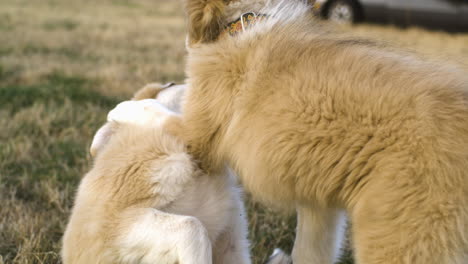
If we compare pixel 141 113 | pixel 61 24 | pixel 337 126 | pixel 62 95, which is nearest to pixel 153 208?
pixel 141 113

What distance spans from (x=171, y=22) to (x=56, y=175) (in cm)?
988

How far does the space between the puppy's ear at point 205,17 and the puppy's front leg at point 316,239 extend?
3.58ft

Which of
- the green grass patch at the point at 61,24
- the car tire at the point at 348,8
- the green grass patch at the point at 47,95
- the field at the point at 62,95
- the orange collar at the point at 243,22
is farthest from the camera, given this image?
the car tire at the point at 348,8

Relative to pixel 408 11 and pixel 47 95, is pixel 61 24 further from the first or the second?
pixel 408 11

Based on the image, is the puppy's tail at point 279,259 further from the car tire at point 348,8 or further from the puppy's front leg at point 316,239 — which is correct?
the car tire at point 348,8

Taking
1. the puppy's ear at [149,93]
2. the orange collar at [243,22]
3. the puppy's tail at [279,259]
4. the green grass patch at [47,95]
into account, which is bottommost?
the puppy's tail at [279,259]

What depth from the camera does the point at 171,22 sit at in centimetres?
1328

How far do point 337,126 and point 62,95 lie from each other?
14.3 ft

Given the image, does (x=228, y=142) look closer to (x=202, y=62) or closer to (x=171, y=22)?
(x=202, y=62)

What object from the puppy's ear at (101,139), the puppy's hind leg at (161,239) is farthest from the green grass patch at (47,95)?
the puppy's hind leg at (161,239)

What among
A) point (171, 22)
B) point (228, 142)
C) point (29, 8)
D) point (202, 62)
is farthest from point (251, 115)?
point (29, 8)

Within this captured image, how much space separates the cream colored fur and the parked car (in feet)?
32.0

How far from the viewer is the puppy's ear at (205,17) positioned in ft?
8.79

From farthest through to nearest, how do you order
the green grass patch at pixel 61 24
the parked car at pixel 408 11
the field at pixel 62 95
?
the parked car at pixel 408 11
the green grass patch at pixel 61 24
the field at pixel 62 95
